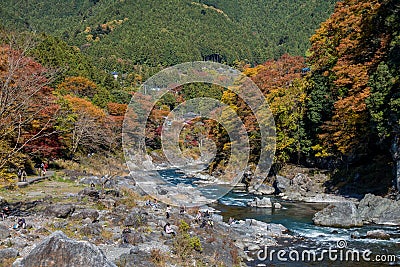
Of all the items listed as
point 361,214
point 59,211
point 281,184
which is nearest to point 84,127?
point 281,184

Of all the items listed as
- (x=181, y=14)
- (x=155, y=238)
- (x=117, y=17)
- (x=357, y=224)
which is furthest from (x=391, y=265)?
(x=181, y=14)

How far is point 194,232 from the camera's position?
18281 millimetres

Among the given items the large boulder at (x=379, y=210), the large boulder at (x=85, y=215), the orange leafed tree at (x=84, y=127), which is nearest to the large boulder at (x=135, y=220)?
the large boulder at (x=85, y=215)

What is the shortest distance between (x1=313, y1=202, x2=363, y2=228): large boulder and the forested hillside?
3733 inches

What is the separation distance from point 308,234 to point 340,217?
11.3 feet

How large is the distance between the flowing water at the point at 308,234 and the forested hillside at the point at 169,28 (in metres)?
89.6

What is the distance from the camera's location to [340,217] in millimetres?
22672

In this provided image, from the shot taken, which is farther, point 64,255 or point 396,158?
point 396,158

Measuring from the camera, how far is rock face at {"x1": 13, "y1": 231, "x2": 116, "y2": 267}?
976 centimetres

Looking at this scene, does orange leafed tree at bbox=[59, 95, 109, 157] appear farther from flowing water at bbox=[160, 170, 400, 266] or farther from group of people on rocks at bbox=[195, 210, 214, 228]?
group of people on rocks at bbox=[195, 210, 214, 228]

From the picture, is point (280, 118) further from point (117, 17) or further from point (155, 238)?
point (117, 17)

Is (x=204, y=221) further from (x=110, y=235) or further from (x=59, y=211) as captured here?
(x=59, y=211)

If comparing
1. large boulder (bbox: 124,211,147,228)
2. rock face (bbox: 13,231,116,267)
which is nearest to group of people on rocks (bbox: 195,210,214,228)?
large boulder (bbox: 124,211,147,228)

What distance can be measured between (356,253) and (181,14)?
528 feet
